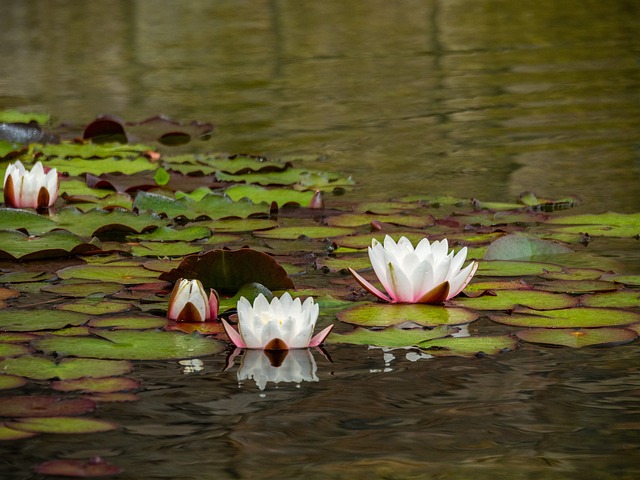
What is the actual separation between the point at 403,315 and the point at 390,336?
115 millimetres

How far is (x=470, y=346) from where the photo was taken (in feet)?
5.68

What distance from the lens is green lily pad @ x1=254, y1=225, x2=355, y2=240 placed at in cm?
261

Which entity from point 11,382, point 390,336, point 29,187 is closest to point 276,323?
point 390,336

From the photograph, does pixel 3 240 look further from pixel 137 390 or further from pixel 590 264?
pixel 590 264

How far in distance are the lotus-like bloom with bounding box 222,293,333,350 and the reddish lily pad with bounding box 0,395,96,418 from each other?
31 cm

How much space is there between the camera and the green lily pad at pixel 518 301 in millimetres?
1942

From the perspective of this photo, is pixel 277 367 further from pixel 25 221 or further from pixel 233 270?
pixel 25 221

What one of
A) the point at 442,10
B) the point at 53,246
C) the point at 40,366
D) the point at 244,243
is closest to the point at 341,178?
the point at 244,243

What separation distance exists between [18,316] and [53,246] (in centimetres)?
→ 54

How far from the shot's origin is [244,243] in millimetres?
2551

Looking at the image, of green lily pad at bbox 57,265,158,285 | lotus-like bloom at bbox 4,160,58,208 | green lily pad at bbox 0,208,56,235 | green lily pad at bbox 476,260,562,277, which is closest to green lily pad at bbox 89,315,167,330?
green lily pad at bbox 57,265,158,285

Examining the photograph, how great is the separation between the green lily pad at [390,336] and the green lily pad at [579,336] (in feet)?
0.45

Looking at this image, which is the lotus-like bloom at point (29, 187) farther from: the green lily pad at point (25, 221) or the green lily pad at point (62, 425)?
the green lily pad at point (62, 425)

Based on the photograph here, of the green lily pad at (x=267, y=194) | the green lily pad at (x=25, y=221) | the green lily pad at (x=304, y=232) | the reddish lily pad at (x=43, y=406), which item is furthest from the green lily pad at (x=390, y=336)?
the green lily pad at (x=267, y=194)
